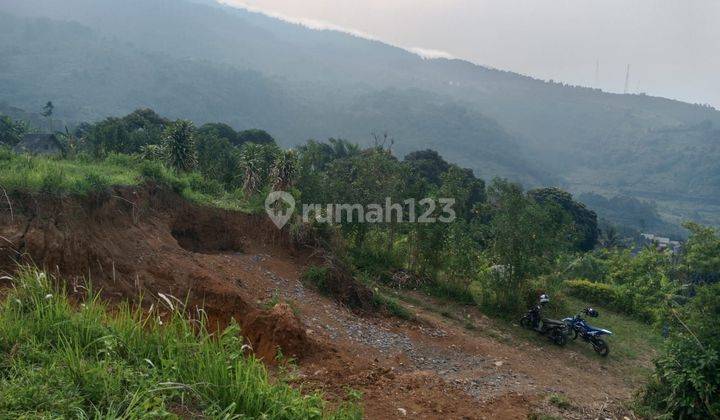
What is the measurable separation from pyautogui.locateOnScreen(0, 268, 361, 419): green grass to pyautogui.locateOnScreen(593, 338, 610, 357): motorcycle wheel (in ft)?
29.8

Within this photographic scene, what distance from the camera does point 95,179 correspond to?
845 centimetres

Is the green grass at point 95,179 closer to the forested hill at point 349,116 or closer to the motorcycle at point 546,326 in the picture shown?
the motorcycle at point 546,326

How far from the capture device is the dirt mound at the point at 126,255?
6.73 meters

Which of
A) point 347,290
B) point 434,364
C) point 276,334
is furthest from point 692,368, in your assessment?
point 347,290

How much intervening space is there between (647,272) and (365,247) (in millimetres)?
9950

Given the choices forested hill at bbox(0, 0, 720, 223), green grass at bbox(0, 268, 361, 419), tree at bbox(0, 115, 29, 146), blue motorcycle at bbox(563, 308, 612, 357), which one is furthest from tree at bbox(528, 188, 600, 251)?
forested hill at bbox(0, 0, 720, 223)

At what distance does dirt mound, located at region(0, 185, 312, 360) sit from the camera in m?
6.73

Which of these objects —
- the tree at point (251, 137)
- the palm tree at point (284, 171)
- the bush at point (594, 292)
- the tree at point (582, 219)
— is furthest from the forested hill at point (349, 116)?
the palm tree at point (284, 171)

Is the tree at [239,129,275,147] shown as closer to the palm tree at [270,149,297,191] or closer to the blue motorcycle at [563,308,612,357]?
the palm tree at [270,149,297,191]

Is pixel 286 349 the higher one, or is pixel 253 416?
pixel 253 416

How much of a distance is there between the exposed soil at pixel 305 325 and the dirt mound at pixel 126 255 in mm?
20

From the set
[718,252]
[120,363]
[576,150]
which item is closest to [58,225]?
[120,363]

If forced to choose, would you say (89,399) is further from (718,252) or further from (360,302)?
(718,252)

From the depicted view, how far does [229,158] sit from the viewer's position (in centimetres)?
2478
